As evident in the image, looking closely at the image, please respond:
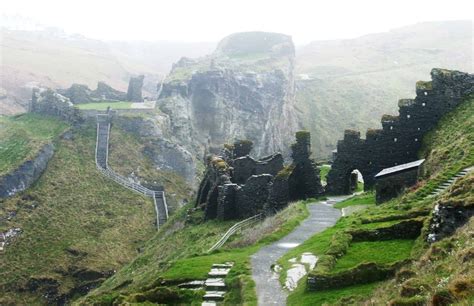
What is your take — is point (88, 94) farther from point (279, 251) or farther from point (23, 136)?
point (279, 251)

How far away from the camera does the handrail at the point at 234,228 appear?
1294 inches

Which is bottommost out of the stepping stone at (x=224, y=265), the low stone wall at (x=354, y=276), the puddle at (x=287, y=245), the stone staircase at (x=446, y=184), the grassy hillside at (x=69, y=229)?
the grassy hillside at (x=69, y=229)

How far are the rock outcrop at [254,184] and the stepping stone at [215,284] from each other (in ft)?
57.7

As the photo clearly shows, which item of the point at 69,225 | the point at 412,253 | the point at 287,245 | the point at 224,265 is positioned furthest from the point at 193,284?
the point at 69,225

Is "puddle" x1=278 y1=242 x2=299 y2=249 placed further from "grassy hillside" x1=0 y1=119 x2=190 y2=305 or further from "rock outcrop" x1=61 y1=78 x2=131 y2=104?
"rock outcrop" x1=61 y1=78 x2=131 y2=104

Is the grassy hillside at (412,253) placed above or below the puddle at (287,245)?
above

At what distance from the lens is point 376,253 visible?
68.2ft

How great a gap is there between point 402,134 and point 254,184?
38.0 feet

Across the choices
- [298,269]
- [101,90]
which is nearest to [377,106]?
[101,90]

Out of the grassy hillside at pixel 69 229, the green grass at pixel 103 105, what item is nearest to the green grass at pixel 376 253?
the grassy hillside at pixel 69 229

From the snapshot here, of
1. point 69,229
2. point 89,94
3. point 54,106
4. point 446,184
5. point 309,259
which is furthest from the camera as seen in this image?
point 89,94

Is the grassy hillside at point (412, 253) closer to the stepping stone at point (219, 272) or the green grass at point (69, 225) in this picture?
the stepping stone at point (219, 272)

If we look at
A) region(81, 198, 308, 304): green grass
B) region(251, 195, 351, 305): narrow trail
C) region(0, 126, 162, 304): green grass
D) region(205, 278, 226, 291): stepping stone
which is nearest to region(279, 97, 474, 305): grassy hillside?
region(251, 195, 351, 305): narrow trail

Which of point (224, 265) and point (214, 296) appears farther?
point (224, 265)
